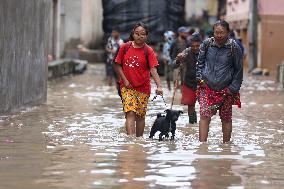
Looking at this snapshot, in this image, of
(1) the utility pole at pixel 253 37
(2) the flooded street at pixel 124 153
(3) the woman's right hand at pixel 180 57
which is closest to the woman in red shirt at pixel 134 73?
(2) the flooded street at pixel 124 153

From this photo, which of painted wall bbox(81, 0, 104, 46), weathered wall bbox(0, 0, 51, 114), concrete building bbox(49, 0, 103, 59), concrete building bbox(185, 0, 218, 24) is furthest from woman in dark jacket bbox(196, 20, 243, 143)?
concrete building bbox(185, 0, 218, 24)

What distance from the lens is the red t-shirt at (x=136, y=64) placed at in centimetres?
1262

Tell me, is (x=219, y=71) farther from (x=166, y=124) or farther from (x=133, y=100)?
(x=133, y=100)

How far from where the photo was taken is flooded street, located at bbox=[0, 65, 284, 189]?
8.73 metres

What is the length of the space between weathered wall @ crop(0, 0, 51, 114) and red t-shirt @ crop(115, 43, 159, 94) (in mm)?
3196

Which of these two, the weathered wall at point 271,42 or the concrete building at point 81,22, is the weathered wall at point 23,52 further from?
the concrete building at point 81,22

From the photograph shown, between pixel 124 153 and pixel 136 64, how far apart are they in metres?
2.10

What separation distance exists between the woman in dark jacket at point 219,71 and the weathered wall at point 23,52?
14.6ft

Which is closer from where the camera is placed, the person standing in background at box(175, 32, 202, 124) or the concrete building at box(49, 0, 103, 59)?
the person standing in background at box(175, 32, 202, 124)

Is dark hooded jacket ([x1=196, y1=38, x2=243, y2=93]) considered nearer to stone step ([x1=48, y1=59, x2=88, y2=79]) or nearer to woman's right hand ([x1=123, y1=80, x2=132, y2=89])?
woman's right hand ([x1=123, y1=80, x2=132, y2=89])

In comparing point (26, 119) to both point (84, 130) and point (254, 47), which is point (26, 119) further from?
point (254, 47)

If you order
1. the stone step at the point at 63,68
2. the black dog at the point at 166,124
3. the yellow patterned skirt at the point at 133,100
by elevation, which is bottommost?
the stone step at the point at 63,68

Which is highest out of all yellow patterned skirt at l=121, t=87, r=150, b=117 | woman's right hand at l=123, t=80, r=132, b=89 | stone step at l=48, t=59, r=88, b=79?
woman's right hand at l=123, t=80, r=132, b=89

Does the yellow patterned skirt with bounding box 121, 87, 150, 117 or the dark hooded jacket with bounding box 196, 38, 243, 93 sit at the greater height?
the dark hooded jacket with bounding box 196, 38, 243, 93
